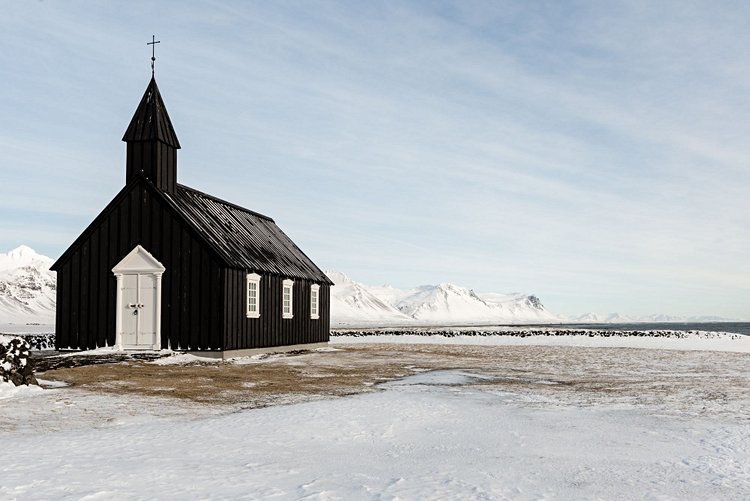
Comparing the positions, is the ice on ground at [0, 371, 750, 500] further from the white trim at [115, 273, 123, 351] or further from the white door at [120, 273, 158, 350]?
the white trim at [115, 273, 123, 351]

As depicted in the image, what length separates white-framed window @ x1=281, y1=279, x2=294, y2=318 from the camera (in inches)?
1253

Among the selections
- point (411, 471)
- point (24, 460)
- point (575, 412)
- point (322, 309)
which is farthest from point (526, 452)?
point (322, 309)

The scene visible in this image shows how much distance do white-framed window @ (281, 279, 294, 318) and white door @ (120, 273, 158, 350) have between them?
21.2 feet

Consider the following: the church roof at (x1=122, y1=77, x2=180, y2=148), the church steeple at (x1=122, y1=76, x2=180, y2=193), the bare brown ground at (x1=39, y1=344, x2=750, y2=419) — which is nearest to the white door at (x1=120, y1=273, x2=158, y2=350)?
the bare brown ground at (x1=39, y1=344, x2=750, y2=419)

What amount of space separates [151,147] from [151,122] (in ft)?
3.38

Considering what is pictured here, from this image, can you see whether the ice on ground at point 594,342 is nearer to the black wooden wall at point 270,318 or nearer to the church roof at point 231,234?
the black wooden wall at point 270,318

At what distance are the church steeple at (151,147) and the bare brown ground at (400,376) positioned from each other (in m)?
8.01

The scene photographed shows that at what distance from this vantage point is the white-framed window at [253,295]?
93.0 feet

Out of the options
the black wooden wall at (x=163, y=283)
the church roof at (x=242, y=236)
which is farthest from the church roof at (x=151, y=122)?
the church roof at (x=242, y=236)

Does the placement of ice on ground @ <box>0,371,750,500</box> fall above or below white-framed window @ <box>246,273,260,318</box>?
below

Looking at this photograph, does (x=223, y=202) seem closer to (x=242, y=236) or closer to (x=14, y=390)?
(x=242, y=236)

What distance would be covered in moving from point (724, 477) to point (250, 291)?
72.8 feet

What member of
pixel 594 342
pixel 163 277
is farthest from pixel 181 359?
pixel 594 342

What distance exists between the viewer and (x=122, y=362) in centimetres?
2333
